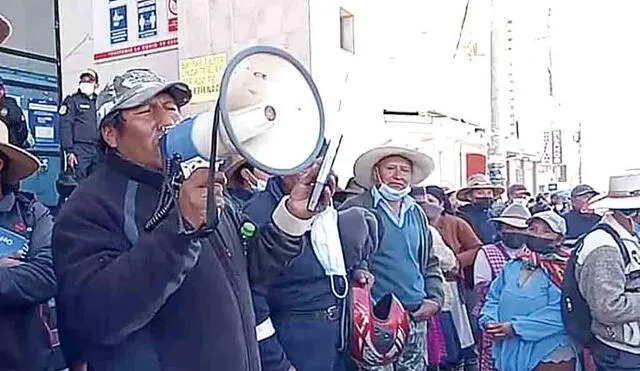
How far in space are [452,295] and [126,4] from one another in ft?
16.9

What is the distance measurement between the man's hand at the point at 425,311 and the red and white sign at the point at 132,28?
5307mm

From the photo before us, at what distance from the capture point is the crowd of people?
6.19ft

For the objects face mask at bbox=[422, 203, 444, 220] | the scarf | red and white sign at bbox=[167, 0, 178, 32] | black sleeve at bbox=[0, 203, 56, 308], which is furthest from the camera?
red and white sign at bbox=[167, 0, 178, 32]

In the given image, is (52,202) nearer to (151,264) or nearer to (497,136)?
(151,264)

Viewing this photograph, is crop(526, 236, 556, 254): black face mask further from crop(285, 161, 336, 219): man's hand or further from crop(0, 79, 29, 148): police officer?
crop(0, 79, 29, 148): police officer

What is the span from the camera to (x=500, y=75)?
53.2 feet

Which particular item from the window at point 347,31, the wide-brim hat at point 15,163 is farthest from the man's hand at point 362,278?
the window at point 347,31

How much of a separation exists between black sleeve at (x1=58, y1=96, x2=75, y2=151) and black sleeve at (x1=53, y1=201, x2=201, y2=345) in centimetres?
469

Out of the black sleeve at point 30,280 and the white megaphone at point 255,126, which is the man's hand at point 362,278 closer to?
the black sleeve at point 30,280

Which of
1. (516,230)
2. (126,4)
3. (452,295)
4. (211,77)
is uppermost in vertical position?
(126,4)

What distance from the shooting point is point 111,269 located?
1818 mm

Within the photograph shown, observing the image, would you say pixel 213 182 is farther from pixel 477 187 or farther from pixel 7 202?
pixel 477 187

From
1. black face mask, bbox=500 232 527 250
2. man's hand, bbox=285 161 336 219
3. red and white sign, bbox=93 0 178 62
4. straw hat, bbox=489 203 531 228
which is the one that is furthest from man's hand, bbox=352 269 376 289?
red and white sign, bbox=93 0 178 62

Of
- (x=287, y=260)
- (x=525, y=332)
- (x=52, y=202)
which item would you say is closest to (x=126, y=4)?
(x=52, y=202)
